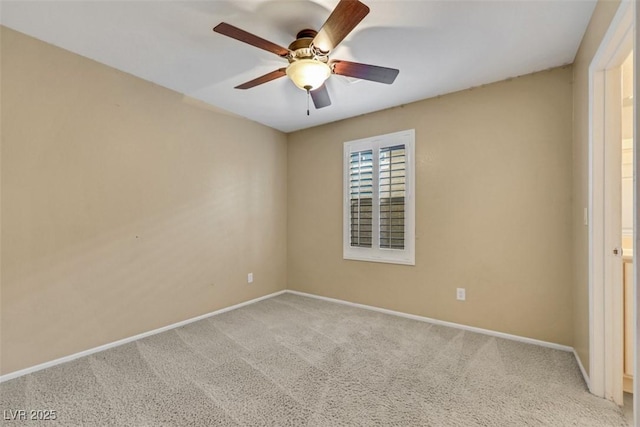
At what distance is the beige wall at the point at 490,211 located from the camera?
255 centimetres

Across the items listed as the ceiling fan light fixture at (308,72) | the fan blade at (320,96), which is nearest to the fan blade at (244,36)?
the ceiling fan light fixture at (308,72)

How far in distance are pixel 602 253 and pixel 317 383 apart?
2.00m

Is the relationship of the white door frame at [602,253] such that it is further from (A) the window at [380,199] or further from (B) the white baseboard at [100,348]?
(B) the white baseboard at [100,348]

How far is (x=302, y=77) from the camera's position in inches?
80.8

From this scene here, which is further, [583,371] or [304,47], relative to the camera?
[583,371]

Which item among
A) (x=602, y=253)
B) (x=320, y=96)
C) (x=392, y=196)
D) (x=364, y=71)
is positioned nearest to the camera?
(x=602, y=253)

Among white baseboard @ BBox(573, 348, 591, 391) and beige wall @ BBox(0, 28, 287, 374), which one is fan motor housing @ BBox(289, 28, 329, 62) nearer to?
beige wall @ BBox(0, 28, 287, 374)

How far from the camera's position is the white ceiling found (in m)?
1.84

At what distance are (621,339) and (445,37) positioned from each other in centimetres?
227

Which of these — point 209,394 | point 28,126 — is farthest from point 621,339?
point 28,126

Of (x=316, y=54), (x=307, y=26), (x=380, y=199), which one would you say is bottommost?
(x=380, y=199)

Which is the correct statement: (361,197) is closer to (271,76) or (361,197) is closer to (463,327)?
(463,327)

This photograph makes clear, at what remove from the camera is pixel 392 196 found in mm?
3463

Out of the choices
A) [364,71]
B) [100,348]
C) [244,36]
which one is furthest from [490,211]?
[100,348]
